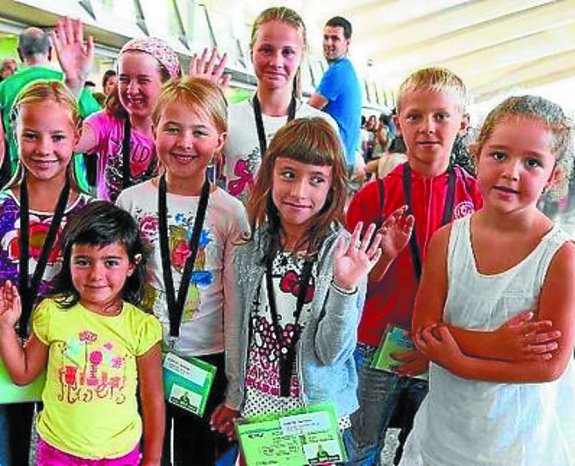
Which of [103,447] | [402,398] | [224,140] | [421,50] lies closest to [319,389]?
[402,398]

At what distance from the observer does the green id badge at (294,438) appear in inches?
74.5

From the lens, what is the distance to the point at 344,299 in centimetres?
185

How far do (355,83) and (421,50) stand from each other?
1844 cm

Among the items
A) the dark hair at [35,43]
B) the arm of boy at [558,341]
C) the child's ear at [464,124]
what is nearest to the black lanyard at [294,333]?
the arm of boy at [558,341]

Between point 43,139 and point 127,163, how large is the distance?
Answer: 45 centimetres

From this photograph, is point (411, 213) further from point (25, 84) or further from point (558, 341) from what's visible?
point (25, 84)

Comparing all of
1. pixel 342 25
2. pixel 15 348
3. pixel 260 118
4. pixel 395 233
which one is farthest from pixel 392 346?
pixel 342 25

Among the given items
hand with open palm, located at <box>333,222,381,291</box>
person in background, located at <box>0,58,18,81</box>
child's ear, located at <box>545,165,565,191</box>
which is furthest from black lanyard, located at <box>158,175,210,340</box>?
person in background, located at <box>0,58,18,81</box>

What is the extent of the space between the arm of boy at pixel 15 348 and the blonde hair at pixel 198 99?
2.18 feet

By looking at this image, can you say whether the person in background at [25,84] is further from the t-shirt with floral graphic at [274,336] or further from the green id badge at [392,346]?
the green id badge at [392,346]

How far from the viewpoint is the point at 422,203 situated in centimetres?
221

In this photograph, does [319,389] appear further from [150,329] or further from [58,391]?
[58,391]

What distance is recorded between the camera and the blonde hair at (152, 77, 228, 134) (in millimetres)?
2176

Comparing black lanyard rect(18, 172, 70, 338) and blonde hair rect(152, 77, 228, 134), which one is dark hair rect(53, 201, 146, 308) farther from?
blonde hair rect(152, 77, 228, 134)
